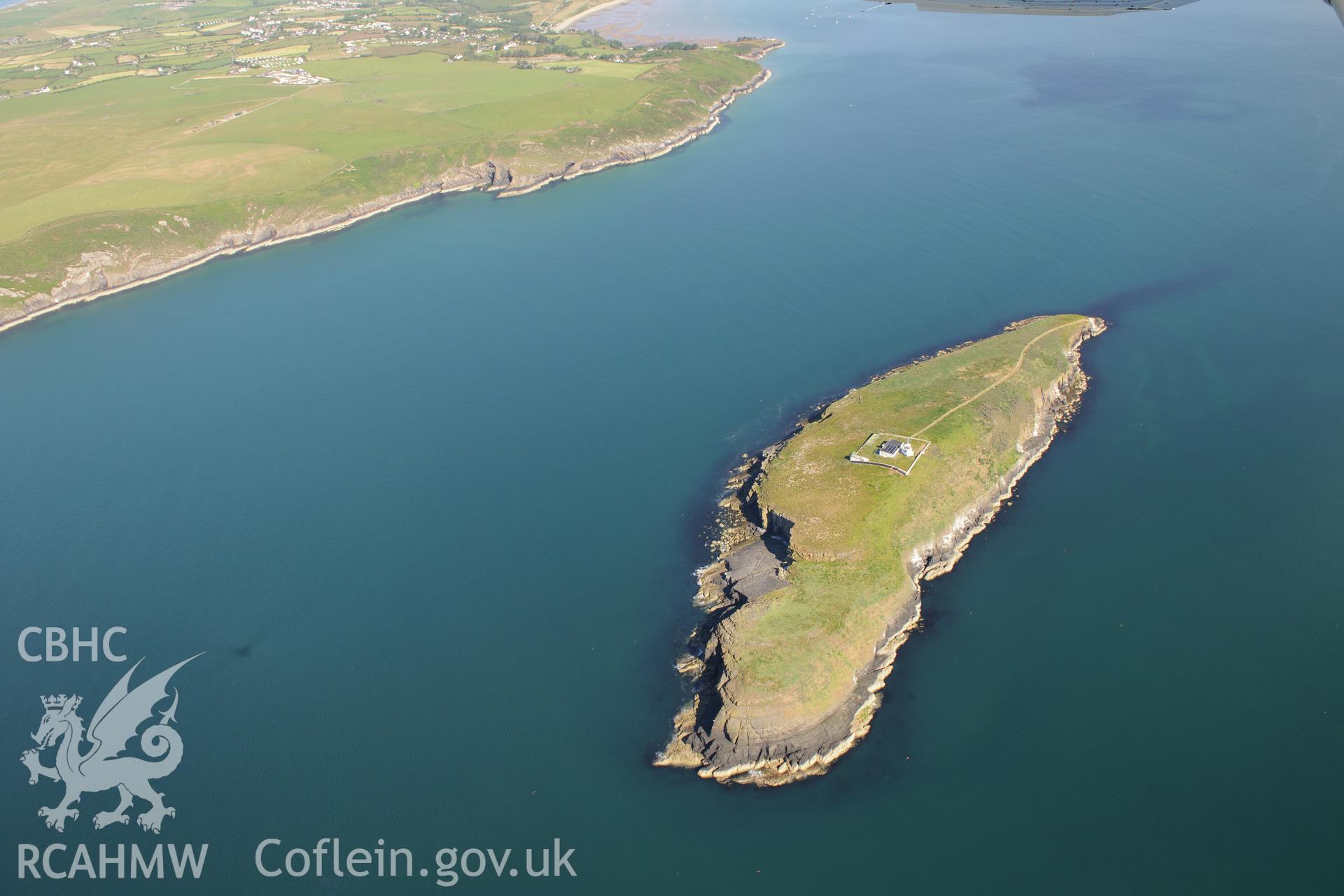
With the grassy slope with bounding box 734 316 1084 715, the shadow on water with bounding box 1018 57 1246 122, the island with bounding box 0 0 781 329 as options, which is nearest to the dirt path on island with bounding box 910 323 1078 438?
the grassy slope with bounding box 734 316 1084 715

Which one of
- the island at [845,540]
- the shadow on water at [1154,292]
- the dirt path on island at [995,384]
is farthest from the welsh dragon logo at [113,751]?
the shadow on water at [1154,292]

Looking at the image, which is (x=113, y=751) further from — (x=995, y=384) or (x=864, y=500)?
(x=995, y=384)

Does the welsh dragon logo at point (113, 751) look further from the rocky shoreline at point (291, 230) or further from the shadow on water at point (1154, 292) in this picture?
the shadow on water at point (1154, 292)

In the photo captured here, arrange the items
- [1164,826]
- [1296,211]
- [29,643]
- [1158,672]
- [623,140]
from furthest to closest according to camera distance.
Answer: [623,140] → [1296,211] → [29,643] → [1158,672] → [1164,826]

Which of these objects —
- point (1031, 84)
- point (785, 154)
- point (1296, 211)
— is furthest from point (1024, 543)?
point (1031, 84)

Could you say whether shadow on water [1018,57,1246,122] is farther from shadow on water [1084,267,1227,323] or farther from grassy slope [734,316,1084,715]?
grassy slope [734,316,1084,715]

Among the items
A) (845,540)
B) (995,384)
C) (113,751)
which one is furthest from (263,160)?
(845,540)

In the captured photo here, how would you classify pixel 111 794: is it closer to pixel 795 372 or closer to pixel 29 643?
pixel 29 643

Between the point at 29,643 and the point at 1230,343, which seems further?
the point at 1230,343
